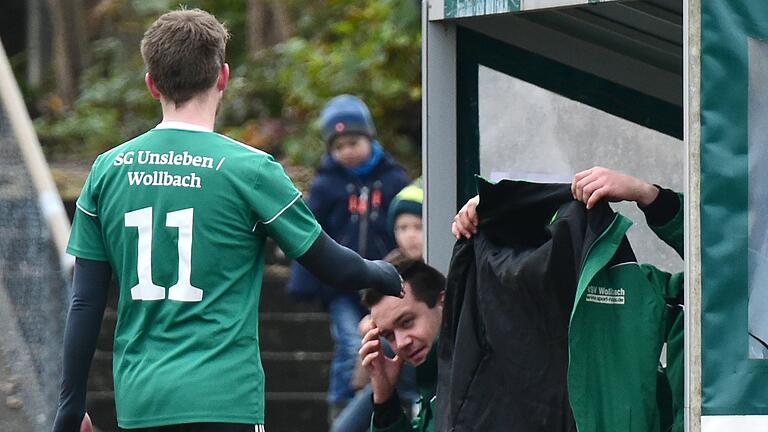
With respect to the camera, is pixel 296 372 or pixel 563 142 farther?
pixel 296 372

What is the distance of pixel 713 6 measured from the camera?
3824mm

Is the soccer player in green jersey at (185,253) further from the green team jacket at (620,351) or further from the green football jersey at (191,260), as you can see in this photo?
the green team jacket at (620,351)

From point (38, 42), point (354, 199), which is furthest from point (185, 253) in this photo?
point (38, 42)

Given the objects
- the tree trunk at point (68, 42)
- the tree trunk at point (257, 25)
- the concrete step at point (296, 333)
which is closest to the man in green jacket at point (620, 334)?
the concrete step at point (296, 333)

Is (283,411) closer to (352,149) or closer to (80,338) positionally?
(352,149)

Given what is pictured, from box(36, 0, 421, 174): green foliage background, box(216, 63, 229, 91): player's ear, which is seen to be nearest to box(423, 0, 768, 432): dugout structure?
box(216, 63, 229, 91): player's ear

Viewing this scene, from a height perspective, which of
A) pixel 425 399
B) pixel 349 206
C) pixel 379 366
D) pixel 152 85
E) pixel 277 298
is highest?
pixel 152 85

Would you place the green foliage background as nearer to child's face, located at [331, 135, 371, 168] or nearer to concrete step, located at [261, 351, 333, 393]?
concrete step, located at [261, 351, 333, 393]

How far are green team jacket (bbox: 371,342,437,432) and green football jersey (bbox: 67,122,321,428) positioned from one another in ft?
2.90

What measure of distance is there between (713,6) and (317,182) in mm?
4875

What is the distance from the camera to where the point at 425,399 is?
492 cm

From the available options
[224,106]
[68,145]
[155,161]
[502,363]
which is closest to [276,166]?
[155,161]

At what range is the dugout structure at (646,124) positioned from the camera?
3.84 metres

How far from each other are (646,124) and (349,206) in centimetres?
307
